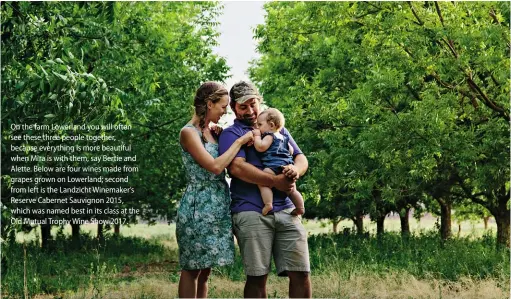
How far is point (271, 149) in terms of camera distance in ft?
17.0

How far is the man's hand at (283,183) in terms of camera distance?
508 centimetres

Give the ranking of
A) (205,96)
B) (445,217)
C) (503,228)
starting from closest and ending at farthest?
1. (205,96)
2. (503,228)
3. (445,217)

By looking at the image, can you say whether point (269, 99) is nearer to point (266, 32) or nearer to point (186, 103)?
point (186, 103)

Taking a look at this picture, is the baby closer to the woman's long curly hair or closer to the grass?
the woman's long curly hair

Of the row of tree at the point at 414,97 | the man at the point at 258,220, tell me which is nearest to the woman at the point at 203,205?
the man at the point at 258,220

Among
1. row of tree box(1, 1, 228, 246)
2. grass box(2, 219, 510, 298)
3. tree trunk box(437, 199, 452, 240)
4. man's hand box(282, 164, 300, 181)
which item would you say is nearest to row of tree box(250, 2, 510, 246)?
grass box(2, 219, 510, 298)

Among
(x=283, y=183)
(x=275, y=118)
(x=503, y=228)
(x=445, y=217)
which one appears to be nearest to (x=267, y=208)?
(x=283, y=183)

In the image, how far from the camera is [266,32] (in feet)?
49.8

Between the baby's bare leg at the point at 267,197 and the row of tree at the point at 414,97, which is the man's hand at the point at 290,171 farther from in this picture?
the row of tree at the point at 414,97

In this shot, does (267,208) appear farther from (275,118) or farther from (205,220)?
(275,118)

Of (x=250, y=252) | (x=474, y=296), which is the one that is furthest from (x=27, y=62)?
(x=474, y=296)

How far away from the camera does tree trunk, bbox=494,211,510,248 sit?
1584 centimetres

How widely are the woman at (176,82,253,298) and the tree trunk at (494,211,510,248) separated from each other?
11.8 meters

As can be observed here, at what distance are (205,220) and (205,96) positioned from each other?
96 cm
